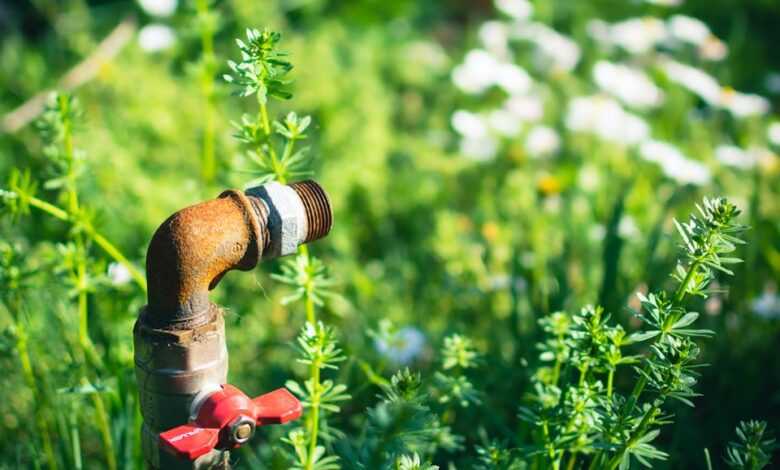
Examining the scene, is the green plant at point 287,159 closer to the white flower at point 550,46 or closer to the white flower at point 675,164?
the white flower at point 675,164

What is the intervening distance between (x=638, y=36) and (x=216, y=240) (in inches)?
119

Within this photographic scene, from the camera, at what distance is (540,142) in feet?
10.9

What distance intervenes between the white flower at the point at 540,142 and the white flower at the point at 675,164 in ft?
1.20

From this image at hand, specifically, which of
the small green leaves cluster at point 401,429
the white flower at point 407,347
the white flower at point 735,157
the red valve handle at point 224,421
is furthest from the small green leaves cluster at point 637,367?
the white flower at point 735,157

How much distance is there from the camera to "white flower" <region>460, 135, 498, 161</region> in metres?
3.28

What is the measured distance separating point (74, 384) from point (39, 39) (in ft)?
10.4

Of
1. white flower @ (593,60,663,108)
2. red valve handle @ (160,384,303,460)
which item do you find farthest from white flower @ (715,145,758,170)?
red valve handle @ (160,384,303,460)

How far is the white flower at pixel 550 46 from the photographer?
148 inches

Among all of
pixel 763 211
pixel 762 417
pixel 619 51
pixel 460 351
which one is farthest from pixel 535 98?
pixel 460 351

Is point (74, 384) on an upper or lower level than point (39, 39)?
lower

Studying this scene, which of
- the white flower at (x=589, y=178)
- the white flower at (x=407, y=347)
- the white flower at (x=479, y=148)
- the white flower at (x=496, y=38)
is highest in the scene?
the white flower at (x=496, y=38)

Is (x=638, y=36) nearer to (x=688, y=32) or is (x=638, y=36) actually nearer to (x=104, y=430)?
(x=688, y=32)

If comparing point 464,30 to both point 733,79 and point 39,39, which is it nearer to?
point 733,79

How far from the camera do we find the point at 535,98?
3627 mm
